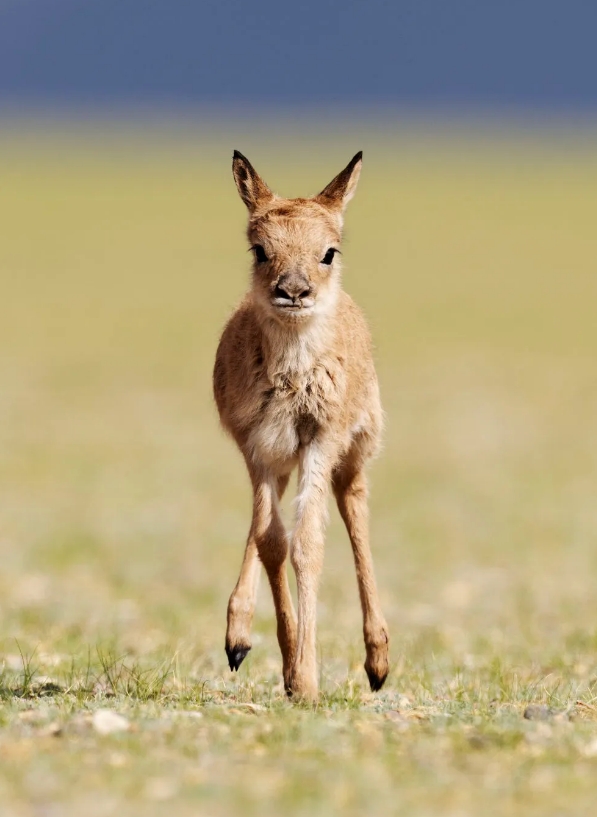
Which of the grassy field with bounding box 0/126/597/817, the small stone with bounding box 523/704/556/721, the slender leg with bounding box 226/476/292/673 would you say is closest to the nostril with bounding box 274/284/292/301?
the slender leg with bounding box 226/476/292/673

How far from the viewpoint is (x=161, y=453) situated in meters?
26.5

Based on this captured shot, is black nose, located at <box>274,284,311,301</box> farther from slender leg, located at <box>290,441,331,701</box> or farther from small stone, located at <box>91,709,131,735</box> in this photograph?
small stone, located at <box>91,709,131,735</box>

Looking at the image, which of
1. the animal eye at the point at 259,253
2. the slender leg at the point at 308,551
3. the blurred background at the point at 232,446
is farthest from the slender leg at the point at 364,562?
the animal eye at the point at 259,253

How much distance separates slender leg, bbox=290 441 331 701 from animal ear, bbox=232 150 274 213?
170 cm

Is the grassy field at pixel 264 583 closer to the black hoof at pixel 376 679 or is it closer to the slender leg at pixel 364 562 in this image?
the black hoof at pixel 376 679

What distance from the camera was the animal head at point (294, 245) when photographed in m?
9.54

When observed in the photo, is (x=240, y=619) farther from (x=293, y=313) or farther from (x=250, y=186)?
(x=250, y=186)

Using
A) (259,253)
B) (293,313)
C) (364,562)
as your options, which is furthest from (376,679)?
(259,253)

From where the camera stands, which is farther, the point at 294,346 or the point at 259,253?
the point at 259,253

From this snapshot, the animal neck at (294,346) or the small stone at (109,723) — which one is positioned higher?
the animal neck at (294,346)

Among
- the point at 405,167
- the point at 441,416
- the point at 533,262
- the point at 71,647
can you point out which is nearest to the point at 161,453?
the point at 441,416

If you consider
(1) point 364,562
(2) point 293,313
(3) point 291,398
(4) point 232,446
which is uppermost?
(2) point 293,313

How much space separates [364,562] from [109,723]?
2869 mm

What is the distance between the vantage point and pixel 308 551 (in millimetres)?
9555
